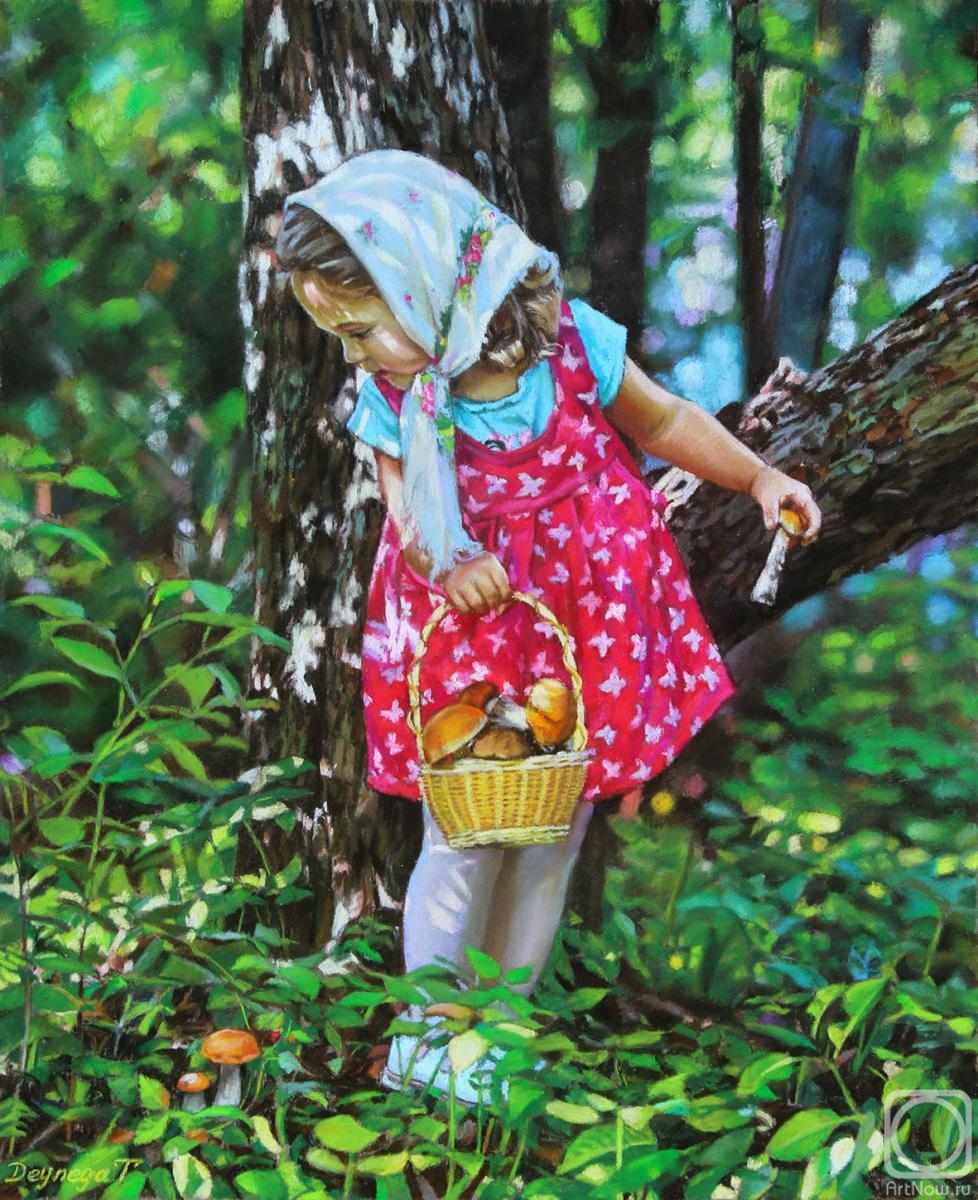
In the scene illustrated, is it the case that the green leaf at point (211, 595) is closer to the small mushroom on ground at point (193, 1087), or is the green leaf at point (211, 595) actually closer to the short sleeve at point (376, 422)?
the short sleeve at point (376, 422)

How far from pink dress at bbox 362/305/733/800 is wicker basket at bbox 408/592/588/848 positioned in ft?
0.44

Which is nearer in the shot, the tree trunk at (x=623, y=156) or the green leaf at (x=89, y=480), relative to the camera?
the green leaf at (x=89, y=480)

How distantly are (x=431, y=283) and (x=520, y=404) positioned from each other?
A: 252 mm

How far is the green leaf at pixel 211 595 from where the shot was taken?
7.24 ft

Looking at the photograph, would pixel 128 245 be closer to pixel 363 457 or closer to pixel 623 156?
pixel 363 457

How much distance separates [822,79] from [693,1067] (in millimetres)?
1797

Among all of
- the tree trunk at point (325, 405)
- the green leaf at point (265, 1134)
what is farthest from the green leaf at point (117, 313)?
the green leaf at point (265, 1134)

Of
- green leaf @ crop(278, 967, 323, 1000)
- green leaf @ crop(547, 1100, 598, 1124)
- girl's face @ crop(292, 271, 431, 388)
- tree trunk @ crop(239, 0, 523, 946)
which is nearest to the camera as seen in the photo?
green leaf @ crop(547, 1100, 598, 1124)

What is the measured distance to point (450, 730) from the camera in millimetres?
2105

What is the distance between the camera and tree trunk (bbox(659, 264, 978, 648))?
90.4 inches

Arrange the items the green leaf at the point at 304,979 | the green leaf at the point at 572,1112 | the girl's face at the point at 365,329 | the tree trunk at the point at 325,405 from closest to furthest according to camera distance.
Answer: the green leaf at the point at 572,1112
the green leaf at the point at 304,979
the girl's face at the point at 365,329
the tree trunk at the point at 325,405

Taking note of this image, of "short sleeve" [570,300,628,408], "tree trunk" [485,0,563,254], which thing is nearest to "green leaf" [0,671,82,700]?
"short sleeve" [570,300,628,408]

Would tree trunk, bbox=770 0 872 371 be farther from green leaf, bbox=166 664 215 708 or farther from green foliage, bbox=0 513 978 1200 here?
green leaf, bbox=166 664 215 708

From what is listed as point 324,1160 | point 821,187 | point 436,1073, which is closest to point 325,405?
point 821,187
